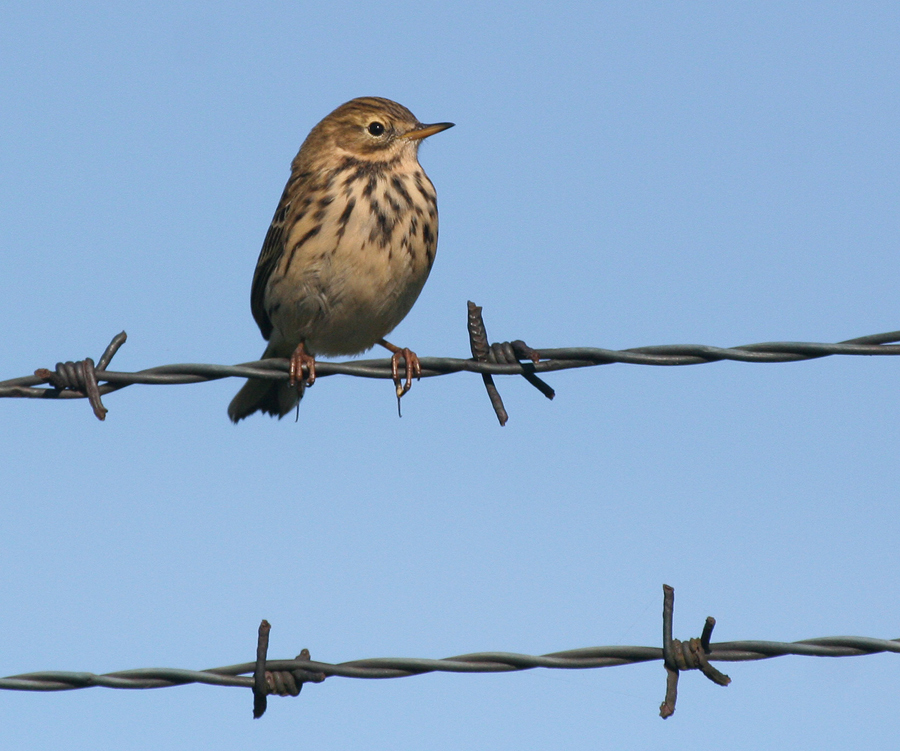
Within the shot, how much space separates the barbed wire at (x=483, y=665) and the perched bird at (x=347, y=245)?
300 cm

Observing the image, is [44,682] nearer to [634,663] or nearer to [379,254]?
[634,663]

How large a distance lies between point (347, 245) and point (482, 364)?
284 cm

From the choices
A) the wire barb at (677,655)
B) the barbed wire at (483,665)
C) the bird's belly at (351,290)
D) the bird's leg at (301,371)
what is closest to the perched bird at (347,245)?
the bird's belly at (351,290)

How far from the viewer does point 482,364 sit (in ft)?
15.9

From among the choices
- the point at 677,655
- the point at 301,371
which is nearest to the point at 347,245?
the point at 301,371

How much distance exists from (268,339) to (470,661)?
4.97 meters

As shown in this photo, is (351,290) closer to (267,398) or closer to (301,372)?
(267,398)

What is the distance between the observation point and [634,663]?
4121 mm

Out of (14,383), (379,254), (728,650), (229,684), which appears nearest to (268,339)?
(379,254)

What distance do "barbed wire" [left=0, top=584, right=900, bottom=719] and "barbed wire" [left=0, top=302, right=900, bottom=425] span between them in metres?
1.01

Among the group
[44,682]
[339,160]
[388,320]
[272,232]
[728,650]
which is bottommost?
[44,682]

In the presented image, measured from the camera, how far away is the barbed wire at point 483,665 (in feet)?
13.4

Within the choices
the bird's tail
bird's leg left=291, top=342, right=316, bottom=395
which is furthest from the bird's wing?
bird's leg left=291, top=342, right=316, bottom=395

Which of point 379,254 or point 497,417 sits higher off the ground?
point 379,254
